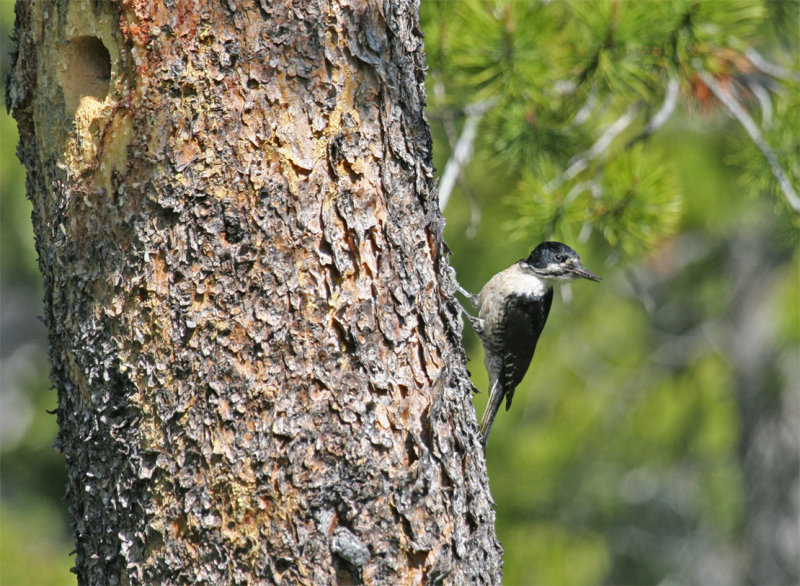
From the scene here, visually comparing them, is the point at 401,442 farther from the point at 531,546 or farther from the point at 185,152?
the point at 531,546

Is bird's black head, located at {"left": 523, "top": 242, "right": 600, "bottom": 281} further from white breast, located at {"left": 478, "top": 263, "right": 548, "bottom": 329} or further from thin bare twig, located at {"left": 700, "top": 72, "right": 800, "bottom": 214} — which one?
thin bare twig, located at {"left": 700, "top": 72, "right": 800, "bottom": 214}

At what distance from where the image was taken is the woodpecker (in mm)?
4074

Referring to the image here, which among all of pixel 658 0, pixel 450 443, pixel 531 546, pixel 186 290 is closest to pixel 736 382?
pixel 531 546

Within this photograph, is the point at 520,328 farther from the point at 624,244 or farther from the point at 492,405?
Result: the point at 624,244

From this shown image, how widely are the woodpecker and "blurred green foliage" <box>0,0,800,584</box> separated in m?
0.23

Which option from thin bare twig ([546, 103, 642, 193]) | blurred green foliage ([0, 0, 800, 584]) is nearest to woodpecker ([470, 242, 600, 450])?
blurred green foliage ([0, 0, 800, 584])

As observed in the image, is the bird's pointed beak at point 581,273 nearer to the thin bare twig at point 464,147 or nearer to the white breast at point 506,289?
the white breast at point 506,289

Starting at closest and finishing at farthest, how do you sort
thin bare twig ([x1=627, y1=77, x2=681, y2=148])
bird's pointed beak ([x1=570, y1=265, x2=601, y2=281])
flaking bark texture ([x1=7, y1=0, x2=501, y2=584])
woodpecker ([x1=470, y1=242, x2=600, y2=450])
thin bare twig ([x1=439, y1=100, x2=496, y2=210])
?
flaking bark texture ([x1=7, y1=0, x2=501, y2=584]) < thin bare twig ([x1=439, y1=100, x2=496, y2=210]) < thin bare twig ([x1=627, y1=77, x2=681, y2=148]) < bird's pointed beak ([x1=570, y1=265, x2=601, y2=281]) < woodpecker ([x1=470, y1=242, x2=600, y2=450])

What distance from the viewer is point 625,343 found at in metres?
8.87

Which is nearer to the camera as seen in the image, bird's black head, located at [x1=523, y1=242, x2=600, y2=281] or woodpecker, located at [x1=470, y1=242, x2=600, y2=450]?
bird's black head, located at [x1=523, y1=242, x2=600, y2=281]

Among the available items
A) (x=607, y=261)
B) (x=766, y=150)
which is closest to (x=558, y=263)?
(x=607, y=261)

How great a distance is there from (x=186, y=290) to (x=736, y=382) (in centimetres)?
662

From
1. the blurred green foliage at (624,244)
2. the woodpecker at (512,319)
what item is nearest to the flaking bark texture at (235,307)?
the blurred green foliage at (624,244)

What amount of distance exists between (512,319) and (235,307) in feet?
7.55
